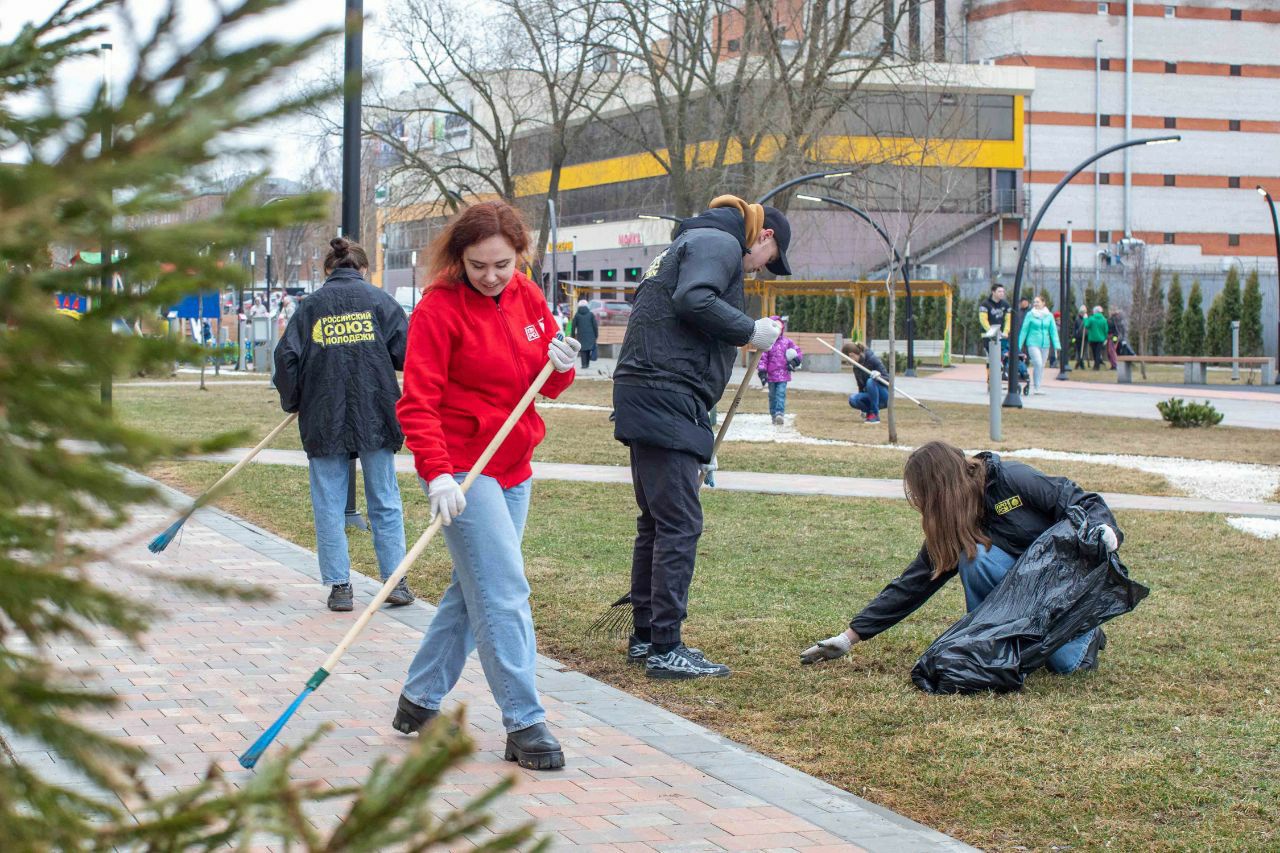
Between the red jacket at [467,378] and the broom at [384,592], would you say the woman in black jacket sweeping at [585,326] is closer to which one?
the red jacket at [467,378]

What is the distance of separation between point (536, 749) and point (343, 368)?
353 centimetres

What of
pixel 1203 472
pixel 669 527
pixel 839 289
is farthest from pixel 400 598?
pixel 839 289

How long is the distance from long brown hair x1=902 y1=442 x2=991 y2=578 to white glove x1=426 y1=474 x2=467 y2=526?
206 cm

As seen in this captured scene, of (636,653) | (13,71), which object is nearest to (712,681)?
(636,653)

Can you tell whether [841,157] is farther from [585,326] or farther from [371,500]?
[371,500]

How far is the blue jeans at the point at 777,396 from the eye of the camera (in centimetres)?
2044

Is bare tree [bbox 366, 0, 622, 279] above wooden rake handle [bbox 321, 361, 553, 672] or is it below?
above

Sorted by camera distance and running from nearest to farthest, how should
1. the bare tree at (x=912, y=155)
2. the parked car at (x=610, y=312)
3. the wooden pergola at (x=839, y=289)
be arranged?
the bare tree at (x=912, y=155) < the wooden pergola at (x=839, y=289) < the parked car at (x=610, y=312)

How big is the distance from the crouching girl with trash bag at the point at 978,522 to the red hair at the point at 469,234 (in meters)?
2.00

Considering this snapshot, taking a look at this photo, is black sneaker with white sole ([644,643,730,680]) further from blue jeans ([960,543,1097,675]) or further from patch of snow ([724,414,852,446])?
patch of snow ([724,414,852,446])

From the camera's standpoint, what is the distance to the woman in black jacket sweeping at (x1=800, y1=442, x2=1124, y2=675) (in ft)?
20.1

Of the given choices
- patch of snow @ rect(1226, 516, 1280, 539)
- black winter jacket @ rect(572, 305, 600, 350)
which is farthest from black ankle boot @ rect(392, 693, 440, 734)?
black winter jacket @ rect(572, 305, 600, 350)

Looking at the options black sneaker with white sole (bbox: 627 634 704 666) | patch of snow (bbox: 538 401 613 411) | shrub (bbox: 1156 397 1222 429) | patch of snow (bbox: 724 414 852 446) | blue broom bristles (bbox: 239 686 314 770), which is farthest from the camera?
patch of snow (bbox: 538 401 613 411)

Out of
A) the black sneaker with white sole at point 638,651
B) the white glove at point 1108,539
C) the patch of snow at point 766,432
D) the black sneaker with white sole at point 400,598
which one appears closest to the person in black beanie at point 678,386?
the black sneaker with white sole at point 638,651
